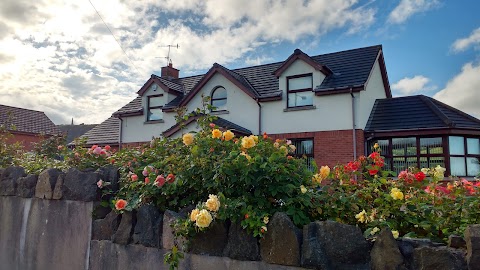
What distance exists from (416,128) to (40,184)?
12715 millimetres

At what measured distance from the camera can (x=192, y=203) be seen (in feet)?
8.85

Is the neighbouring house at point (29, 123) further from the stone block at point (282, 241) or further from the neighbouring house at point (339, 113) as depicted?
the stone block at point (282, 241)

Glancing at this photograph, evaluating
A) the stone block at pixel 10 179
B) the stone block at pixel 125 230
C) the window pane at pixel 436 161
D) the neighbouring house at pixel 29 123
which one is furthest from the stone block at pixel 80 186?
the neighbouring house at pixel 29 123

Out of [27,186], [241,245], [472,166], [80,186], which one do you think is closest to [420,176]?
[241,245]

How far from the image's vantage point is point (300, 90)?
48.9ft

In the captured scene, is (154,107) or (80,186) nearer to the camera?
(80,186)

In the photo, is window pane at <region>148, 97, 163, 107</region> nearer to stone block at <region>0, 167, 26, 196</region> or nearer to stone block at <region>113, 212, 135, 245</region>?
stone block at <region>0, 167, 26, 196</region>

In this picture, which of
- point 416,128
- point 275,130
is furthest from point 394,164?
point 275,130

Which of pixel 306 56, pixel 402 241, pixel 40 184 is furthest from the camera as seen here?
pixel 306 56

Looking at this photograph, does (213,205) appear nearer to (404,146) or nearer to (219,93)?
(404,146)

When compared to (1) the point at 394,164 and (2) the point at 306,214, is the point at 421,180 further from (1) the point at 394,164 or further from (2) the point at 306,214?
(1) the point at 394,164

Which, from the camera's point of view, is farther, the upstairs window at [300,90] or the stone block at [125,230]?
the upstairs window at [300,90]

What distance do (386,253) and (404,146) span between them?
1291 centimetres

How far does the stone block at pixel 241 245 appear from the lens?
229cm
